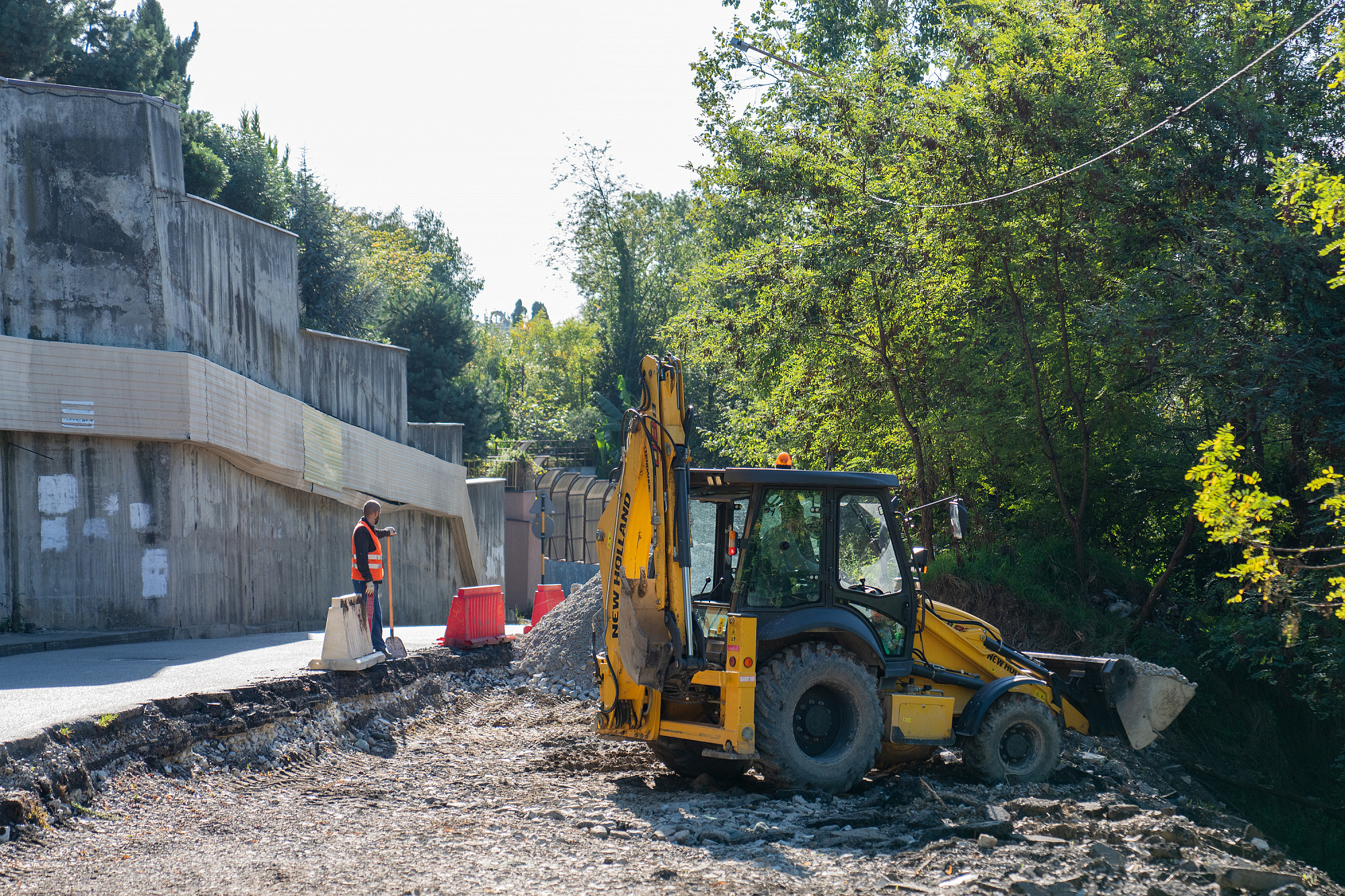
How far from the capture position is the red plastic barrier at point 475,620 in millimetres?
14180


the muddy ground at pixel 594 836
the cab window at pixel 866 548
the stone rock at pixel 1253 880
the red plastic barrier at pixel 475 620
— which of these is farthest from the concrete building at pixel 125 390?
the stone rock at pixel 1253 880

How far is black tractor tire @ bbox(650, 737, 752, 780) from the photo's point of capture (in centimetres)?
839

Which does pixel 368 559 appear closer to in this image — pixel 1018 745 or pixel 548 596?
pixel 1018 745

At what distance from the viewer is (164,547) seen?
1456 cm

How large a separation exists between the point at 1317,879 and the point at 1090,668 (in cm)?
285

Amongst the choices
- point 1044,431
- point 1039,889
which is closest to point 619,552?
point 1039,889

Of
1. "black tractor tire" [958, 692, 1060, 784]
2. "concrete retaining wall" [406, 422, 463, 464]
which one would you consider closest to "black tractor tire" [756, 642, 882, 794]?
"black tractor tire" [958, 692, 1060, 784]

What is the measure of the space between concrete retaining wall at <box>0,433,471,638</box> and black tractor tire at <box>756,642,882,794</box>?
1029 cm

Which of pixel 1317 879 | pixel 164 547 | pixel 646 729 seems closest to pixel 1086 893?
pixel 1317 879

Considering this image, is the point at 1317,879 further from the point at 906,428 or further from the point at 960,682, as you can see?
the point at 906,428

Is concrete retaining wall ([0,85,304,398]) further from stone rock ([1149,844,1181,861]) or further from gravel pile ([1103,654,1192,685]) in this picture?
stone rock ([1149,844,1181,861])

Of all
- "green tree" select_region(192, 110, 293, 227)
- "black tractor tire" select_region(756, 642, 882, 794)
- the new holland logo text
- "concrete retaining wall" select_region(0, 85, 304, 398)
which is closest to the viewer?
"black tractor tire" select_region(756, 642, 882, 794)

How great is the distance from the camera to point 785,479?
818 cm

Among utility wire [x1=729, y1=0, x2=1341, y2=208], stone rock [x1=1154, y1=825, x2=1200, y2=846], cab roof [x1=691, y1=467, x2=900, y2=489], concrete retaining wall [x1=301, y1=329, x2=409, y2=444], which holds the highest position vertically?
utility wire [x1=729, y1=0, x2=1341, y2=208]
